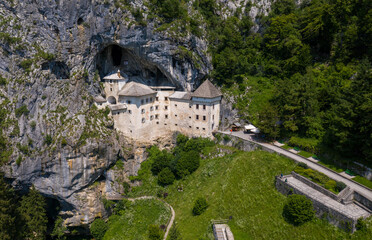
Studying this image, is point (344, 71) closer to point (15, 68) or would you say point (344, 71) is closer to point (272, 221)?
point (272, 221)

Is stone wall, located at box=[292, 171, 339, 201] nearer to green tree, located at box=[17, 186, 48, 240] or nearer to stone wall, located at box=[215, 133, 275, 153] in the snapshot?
stone wall, located at box=[215, 133, 275, 153]

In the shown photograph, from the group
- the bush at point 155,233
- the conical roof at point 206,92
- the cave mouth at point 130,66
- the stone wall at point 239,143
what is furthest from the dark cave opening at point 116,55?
the bush at point 155,233

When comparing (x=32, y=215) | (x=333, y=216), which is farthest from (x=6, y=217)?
(x=333, y=216)

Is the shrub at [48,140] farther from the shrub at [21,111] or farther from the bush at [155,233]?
the bush at [155,233]

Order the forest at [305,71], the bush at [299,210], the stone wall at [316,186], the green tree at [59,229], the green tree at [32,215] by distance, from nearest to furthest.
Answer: the bush at [299,210] < the stone wall at [316,186] < the forest at [305,71] < the green tree at [32,215] < the green tree at [59,229]

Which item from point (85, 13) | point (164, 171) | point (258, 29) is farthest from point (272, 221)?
point (258, 29)

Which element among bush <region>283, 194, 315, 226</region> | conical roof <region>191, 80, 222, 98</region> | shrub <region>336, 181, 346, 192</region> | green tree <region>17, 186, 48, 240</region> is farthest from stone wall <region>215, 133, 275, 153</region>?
green tree <region>17, 186, 48, 240</region>
